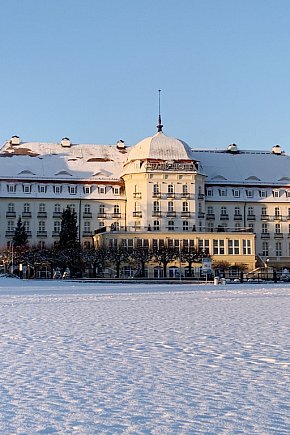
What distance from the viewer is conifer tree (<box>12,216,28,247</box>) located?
72.2 metres

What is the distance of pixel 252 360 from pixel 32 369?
138 inches

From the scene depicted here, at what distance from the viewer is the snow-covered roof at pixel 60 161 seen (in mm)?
81312

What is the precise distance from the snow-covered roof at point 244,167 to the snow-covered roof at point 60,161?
11.5 metres

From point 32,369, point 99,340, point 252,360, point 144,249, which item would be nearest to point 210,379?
point 252,360

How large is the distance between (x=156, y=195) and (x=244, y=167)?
1574 cm

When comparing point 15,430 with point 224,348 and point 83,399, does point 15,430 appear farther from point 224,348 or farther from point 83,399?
point 224,348

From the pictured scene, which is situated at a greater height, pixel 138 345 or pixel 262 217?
pixel 262 217

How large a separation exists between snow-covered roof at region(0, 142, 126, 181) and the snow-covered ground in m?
65.7

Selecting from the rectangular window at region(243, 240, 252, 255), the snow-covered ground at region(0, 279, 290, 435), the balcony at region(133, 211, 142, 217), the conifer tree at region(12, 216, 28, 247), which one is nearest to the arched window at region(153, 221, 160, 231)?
the balcony at region(133, 211, 142, 217)

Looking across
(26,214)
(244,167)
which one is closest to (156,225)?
(26,214)

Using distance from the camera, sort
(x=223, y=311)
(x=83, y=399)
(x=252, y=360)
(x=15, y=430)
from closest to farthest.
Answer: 1. (x=15, y=430)
2. (x=83, y=399)
3. (x=252, y=360)
4. (x=223, y=311)

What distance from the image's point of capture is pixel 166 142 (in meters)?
78.4

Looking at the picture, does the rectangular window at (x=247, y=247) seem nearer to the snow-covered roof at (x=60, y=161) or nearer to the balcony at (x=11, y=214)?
the snow-covered roof at (x=60, y=161)

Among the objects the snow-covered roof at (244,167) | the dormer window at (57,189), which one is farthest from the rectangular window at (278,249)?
the dormer window at (57,189)
